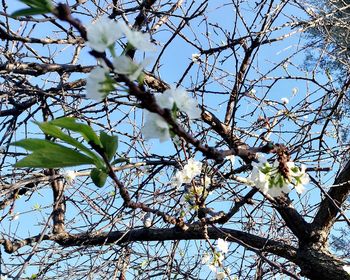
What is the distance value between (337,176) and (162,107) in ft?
7.13

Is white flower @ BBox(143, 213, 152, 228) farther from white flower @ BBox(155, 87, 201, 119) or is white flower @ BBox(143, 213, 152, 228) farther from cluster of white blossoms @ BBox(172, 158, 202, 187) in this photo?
white flower @ BBox(155, 87, 201, 119)

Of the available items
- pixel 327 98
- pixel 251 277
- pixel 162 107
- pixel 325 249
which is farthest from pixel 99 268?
pixel 162 107

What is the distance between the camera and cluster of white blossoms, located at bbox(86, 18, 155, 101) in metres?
0.65

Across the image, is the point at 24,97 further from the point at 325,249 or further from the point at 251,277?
the point at 325,249

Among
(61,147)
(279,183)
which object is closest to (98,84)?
(61,147)

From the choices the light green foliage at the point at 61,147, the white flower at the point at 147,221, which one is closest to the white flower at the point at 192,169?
the white flower at the point at 147,221

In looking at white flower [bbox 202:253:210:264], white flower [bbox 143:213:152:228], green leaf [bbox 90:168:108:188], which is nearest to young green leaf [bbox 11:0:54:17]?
green leaf [bbox 90:168:108:188]

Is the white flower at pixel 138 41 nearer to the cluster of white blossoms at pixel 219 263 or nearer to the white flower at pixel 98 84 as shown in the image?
the white flower at pixel 98 84

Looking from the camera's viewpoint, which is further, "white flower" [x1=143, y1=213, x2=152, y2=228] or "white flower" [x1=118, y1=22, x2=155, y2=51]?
"white flower" [x1=143, y1=213, x2=152, y2=228]

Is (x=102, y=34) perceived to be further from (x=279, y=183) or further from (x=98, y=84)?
(x=279, y=183)

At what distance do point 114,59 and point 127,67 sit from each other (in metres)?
0.02

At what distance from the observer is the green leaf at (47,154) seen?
84 centimetres

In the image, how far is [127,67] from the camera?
25.9 inches

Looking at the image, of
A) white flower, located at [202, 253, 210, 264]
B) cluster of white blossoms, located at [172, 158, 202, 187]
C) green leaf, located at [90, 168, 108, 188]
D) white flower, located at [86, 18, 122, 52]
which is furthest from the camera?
white flower, located at [202, 253, 210, 264]
